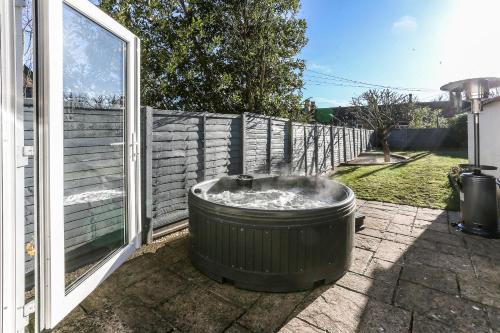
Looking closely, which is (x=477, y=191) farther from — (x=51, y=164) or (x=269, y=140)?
(x=51, y=164)

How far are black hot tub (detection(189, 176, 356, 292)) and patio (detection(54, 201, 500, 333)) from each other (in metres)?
0.12

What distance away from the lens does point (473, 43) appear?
5.38 metres

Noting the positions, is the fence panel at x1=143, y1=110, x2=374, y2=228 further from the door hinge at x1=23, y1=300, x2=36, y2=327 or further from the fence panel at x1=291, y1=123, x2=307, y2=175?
the door hinge at x1=23, y1=300, x2=36, y2=327

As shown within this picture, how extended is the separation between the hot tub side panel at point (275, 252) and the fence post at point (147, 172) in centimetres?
114

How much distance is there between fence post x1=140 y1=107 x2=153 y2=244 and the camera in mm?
3178

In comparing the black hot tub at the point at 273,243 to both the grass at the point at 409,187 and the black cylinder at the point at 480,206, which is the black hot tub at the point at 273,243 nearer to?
the black cylinder at the point at 480,206

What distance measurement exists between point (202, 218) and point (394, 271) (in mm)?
1978

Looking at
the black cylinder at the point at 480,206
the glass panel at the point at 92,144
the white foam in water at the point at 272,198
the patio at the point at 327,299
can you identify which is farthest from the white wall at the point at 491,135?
the glass panel at the point at 92,144

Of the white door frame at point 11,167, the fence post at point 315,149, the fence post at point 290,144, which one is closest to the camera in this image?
the white door frame at point 11,167

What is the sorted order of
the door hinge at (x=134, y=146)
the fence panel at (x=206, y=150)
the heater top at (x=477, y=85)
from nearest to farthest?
the door hinge at (x=134, y=146) < the fence panel at (x=206, y=150) < the heater top at (x=477, y=85)

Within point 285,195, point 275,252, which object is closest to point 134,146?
point 275,252

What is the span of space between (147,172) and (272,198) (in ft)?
5.31

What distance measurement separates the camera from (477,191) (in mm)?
3662

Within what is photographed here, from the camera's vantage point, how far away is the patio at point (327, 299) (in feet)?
6.36
